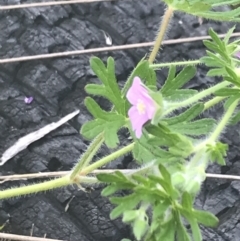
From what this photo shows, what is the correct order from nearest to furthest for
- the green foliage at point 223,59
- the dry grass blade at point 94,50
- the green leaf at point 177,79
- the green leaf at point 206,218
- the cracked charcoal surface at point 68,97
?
the green leaf at point 206,218 → the green foliage at point 223,59 → the green leaf at point 177,79 → the cracked charcoal surface at point 68,97 → the dry grass blade at point 94,50

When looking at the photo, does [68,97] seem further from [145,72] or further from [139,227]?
[139,227]

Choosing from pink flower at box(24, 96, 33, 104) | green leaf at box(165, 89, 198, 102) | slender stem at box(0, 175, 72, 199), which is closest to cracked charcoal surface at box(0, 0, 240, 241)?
pink flower at box(24, 96, 33, 104)

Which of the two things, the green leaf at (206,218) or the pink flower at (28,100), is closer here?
the green leaf at (206,218)

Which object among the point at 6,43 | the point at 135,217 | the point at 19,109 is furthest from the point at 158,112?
the point at 6,43

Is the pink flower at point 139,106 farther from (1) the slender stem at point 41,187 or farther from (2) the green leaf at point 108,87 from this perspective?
(1) the slender stem at point 41,187

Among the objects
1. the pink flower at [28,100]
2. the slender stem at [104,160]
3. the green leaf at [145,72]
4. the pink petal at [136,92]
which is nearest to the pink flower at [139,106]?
the pink petal at [136,92]

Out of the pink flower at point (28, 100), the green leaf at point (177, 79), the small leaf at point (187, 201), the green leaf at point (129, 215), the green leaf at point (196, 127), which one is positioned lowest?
the pink flower at point (28, 100)

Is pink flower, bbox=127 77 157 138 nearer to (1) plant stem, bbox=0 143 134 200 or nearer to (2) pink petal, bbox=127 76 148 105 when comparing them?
(2) pink petal, bbox=127 76 148 105
